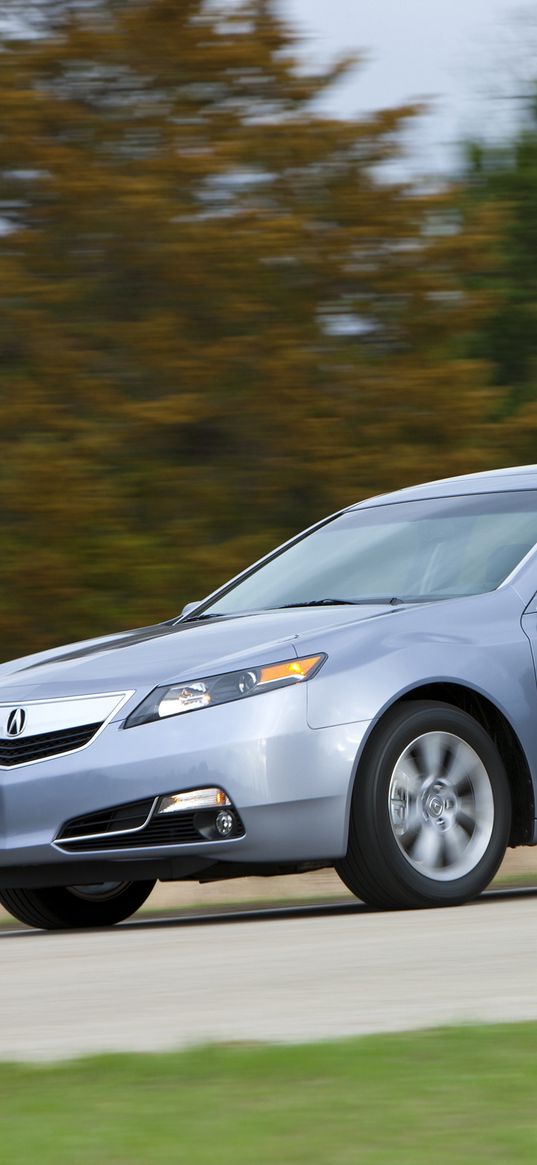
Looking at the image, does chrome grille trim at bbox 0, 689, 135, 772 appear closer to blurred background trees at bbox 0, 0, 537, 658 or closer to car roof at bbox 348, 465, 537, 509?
car roof at bbox 348, 465, 537, 509

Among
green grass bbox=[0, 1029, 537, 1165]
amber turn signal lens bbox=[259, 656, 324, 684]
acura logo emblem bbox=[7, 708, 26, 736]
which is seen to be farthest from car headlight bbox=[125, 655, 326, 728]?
green grass bbox=[0, 1029, 537, 1165]

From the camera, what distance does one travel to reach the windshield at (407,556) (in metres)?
8.18

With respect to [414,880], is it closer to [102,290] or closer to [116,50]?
[102,290]

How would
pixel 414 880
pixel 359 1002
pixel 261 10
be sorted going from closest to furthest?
pixel 359 1002 < pixel 414 880 < pixel 261 10

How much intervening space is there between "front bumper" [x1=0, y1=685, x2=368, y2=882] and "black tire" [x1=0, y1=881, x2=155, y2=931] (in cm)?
118

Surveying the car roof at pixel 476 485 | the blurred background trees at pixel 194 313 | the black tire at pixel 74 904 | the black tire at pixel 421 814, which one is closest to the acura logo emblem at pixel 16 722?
the black tire at pixel 74 904

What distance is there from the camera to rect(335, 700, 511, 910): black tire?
732 cm

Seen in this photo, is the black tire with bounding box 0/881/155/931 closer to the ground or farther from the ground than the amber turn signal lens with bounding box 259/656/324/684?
closer to the ground

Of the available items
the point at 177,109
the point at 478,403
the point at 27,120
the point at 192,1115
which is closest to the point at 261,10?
the point at 177,109

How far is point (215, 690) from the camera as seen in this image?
7.32m

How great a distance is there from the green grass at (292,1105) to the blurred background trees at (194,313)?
362 inches

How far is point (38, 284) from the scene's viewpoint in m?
14.0

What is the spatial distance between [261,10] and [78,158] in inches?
76.6

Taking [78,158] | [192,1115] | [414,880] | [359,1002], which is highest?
[78,158]
